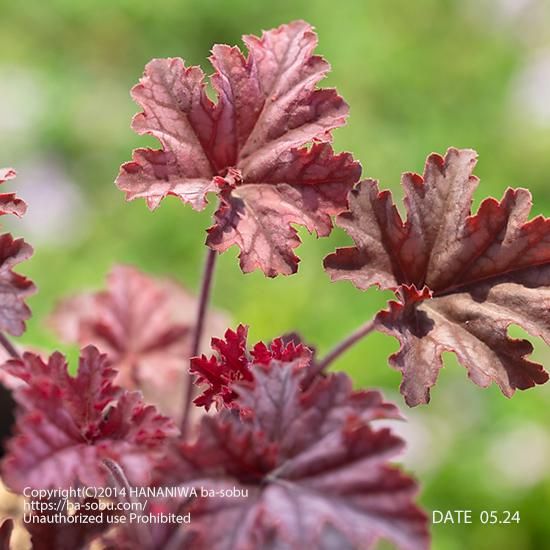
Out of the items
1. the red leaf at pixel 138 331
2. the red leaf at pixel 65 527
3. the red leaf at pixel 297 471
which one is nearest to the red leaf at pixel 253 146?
the red leaf at pixel 297 471

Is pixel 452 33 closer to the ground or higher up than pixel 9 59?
higher up

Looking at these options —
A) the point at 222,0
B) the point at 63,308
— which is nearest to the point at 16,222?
the point at 222,0

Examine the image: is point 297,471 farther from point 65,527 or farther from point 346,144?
point 346,144

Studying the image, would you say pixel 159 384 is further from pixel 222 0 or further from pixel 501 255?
pixel 222 0

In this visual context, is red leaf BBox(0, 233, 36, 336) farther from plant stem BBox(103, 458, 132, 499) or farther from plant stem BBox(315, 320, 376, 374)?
plant stem BBox(315, 320, 376, 374)

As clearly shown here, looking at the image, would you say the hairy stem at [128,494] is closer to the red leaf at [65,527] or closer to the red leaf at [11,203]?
the red leaf at [65,527]

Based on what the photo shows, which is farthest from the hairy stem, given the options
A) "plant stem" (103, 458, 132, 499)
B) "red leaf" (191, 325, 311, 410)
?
"red leaf" (191, 325, 311, 410)
